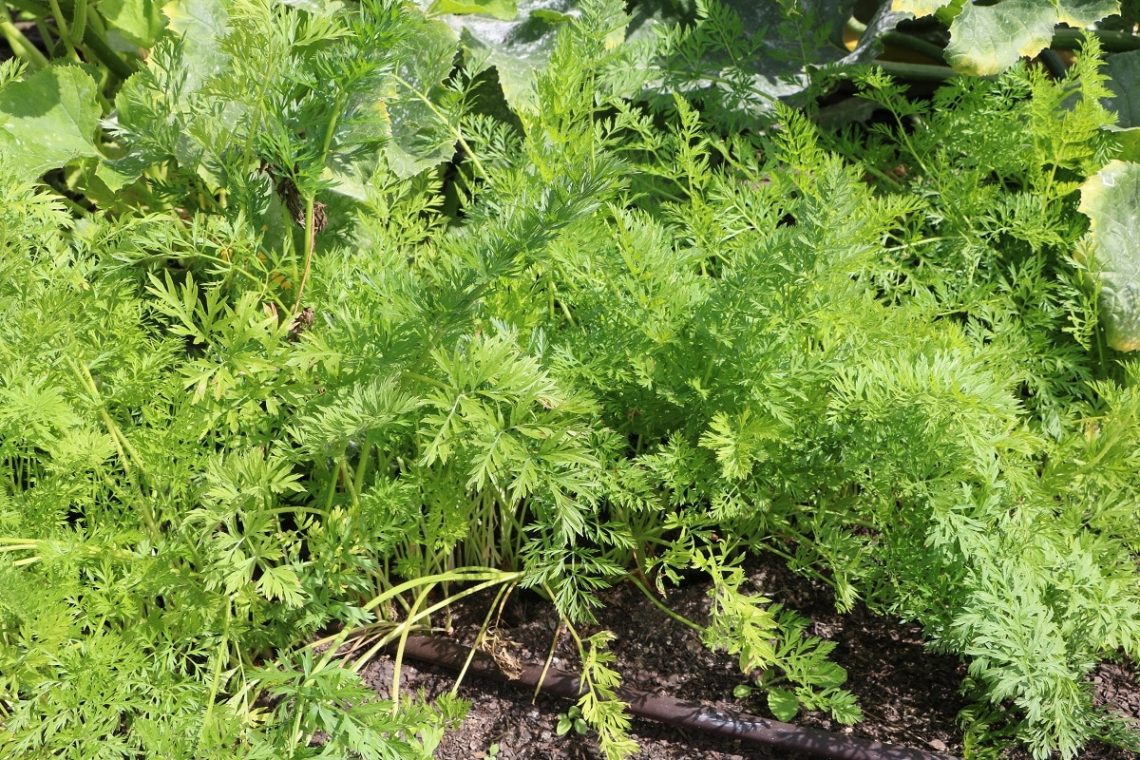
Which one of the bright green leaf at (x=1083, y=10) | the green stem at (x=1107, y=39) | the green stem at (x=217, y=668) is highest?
the bright green leaf at (x=1083, y=10)

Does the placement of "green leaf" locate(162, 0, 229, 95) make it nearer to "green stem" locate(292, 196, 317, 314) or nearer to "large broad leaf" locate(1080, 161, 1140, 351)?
"green stem" locate(292, 196, 317, 314)

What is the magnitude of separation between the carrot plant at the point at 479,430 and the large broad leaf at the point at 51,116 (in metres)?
0.40

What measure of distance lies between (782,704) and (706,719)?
0.39 feet

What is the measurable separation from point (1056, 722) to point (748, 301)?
681 millimetres

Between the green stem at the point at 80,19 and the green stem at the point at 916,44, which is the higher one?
the green stem at the point at 80,19

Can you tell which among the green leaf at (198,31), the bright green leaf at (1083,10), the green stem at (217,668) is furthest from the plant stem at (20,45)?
the bright green leaf at (1083,10)

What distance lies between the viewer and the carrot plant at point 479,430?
1340mm

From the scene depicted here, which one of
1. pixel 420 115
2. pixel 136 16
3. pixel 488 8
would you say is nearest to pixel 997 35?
pixel 488 8

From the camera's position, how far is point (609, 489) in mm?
1572

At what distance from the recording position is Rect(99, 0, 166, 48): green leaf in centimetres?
233

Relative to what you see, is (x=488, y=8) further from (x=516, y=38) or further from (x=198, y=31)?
(x=198, y=31)

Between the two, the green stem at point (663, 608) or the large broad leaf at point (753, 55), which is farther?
the large broad leaf at point (753, 55)

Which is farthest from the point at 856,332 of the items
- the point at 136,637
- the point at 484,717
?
the point at 136,637

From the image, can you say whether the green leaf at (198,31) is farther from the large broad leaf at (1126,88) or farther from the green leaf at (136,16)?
the large broad leaf at (1126,88)
